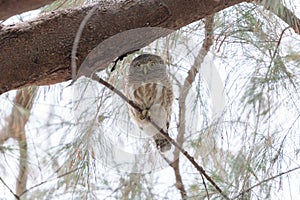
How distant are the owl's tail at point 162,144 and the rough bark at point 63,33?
0.17m

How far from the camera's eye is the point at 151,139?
3.30ft

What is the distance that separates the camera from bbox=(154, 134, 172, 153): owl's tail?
99 cm

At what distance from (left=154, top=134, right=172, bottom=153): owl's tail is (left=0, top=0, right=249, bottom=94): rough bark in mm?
174

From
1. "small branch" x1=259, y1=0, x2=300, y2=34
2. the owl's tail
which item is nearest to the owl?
the owl's tail

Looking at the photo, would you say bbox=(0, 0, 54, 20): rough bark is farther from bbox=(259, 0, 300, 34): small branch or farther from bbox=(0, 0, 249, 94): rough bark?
bbox=(259, 0, 300, 34): small branch

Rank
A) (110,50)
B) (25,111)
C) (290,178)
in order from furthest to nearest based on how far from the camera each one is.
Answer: (25,111) → (290,178) → (110,50)

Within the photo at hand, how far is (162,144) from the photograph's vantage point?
0.99 meters

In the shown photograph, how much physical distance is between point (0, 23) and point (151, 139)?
339mm

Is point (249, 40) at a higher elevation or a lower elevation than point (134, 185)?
higher

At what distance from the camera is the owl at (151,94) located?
99 centimetres

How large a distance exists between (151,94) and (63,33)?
0.63 feet

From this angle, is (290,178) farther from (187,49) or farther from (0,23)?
(0,23)

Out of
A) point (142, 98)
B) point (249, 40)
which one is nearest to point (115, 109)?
point (142, 98)

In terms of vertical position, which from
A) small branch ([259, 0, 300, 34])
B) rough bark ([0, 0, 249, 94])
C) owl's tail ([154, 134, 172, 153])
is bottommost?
owl's tail ([154, 134, 172, 153])
